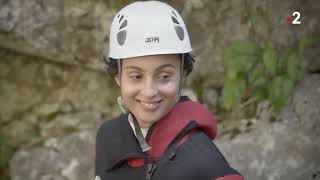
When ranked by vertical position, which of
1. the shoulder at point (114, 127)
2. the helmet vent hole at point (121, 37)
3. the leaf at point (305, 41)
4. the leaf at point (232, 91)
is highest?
the helmet vent hole at point (121, 37)

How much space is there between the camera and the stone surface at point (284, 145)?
14.5 ft

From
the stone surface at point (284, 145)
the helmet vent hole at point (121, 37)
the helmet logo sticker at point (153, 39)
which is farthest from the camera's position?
the stone surface at point (284, 145)

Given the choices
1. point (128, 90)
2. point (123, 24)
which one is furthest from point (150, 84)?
point (123, 24)

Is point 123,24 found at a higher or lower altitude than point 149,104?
higher

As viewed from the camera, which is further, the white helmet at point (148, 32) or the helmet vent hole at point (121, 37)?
the helmet vent hole at point (121, 37)

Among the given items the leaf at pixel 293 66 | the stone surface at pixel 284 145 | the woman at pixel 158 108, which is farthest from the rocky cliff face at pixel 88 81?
the woman at pixel 158 108

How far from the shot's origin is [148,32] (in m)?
2.62

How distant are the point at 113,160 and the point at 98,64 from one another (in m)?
2.05

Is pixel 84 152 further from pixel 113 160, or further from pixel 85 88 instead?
pixel 113 160

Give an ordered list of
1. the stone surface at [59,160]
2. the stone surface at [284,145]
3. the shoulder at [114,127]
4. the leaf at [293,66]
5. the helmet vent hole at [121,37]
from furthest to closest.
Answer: the stone surface at [59,160]
the leaf at [293,66]
the stone surface at [284,145]
the shoulder at [114,127]
the helmet vent hole at [121,37]

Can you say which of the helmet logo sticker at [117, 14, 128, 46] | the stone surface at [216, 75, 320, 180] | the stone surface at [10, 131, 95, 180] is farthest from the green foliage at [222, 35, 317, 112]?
the helmet logo sticker at [117, 14, 128, 46]

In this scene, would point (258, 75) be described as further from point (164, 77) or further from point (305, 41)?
point (164, 77)

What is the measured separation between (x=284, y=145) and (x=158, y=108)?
2103 mm

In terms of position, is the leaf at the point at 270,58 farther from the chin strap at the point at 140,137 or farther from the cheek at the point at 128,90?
the cheek at the point at 128,90
